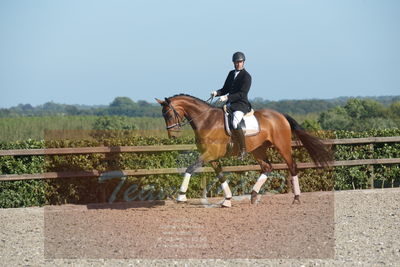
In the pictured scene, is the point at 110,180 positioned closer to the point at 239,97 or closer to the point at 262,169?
the point at 262,169

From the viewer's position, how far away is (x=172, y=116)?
10.8m

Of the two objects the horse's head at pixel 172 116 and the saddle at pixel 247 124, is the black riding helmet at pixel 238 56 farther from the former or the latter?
the horse's head at pixel 172 116

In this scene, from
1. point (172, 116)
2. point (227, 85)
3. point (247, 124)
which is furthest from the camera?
point (227, 85)

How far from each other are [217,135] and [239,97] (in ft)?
2.70

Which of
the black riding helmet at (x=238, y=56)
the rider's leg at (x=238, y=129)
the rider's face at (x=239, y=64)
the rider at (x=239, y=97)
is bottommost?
the rider's leg at (x=238, y=129)

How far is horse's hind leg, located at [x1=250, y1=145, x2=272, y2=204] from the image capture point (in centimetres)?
1153

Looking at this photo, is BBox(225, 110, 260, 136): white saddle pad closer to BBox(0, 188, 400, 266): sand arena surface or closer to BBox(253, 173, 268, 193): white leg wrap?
BBox(253, 173, 268, 193): white leg wrap

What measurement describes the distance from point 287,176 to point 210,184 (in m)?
1.87

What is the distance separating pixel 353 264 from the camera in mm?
7008

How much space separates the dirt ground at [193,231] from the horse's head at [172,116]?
1.46m

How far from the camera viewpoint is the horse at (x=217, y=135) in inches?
427

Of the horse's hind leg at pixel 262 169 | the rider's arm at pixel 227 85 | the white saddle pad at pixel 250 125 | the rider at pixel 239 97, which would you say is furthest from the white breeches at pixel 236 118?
the horse's hind leg at pixel 262 169

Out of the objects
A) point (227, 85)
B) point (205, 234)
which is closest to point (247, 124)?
point (227, 85)

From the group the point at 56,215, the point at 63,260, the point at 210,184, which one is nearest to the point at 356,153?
the point at 210,184
